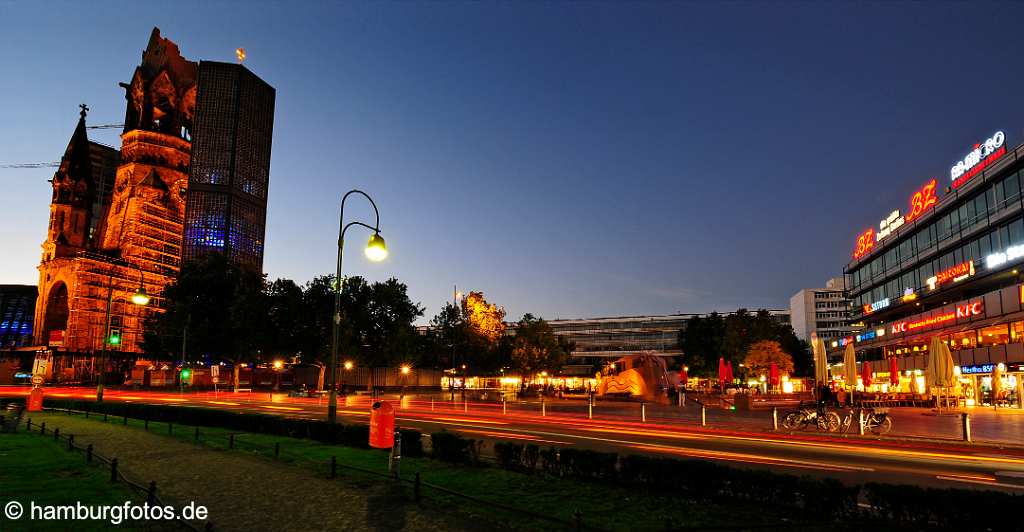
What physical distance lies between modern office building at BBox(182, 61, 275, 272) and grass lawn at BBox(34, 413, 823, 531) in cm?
12054

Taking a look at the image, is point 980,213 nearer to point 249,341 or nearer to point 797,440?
point 797,440

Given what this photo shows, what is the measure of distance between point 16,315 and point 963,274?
17266cm

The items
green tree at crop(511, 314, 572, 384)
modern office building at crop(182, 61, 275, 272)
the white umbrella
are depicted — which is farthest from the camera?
modern office building at crop(182, 61, 275, 272)

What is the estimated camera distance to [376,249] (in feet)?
62.2

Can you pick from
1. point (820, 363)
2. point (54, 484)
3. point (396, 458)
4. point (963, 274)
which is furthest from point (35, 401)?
point (963, 274)

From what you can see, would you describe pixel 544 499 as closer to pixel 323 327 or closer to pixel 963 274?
pixel 323 327

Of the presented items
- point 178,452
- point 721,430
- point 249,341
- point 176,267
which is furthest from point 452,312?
point 176,267

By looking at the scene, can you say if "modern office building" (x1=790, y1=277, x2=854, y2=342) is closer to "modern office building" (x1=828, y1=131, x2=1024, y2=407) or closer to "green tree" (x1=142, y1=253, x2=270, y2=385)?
"modern office building" (x1=828, y1=131, x2=1024, y2=407)

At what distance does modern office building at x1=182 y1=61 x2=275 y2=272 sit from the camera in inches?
4993

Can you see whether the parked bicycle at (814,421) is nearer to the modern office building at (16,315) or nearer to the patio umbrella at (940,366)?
the patio umbrella at (940,366)

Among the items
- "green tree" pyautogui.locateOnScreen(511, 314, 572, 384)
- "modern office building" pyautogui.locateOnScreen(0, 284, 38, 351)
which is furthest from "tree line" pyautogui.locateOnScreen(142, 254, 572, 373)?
"modern office building" pyautogui.locateOnScreen(0, 284, 38, 351)

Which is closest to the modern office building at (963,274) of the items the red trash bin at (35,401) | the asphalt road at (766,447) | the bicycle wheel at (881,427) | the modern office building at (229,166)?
the bicycle wheel at (881,427)

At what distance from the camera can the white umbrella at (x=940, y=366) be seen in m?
33.7

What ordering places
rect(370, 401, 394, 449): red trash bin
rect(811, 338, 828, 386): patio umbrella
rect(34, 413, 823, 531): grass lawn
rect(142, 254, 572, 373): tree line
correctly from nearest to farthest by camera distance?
rect(34, 413, 823, 531): grass lawn → rect(370, 401, 394, 449): red trash bin → rect(811, 338, 828, 386): patio umbrella → rect(142, 254, 572, 373): tree line
